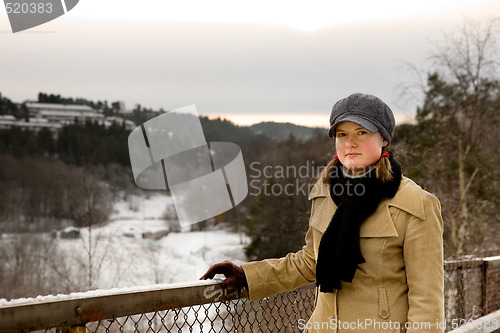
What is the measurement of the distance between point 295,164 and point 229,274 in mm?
33230

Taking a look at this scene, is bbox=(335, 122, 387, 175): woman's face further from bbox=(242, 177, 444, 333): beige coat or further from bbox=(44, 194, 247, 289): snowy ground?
bbox=(44, 194, 247, 289): snowy ground

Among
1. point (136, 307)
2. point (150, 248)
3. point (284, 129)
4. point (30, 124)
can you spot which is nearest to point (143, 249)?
point (150, 248)

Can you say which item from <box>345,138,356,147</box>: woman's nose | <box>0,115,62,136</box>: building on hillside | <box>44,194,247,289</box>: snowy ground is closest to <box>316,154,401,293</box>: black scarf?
<box>345,138,356,147</box>: woman's nose

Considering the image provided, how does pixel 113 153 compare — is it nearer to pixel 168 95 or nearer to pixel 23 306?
pixel 168 95

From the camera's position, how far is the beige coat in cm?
188

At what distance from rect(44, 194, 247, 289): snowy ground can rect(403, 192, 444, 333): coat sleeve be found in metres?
34.2

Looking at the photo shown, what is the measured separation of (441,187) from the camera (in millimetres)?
19719

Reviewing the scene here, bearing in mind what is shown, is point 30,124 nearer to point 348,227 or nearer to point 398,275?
point 348,227

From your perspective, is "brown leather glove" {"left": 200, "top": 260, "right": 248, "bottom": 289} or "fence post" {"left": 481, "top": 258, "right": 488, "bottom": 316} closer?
"brown leather glove" {"left": 200, "top": 260, "right": 248, "bottom": 289}

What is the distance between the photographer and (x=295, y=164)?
35.3 m

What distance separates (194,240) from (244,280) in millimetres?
55196

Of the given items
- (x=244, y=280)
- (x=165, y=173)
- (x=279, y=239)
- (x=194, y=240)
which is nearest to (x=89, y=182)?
(x=165, y=173)

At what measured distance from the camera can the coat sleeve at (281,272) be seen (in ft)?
7.44

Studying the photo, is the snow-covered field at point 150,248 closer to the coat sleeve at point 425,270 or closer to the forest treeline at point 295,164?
the forest treeline at point 295,164
